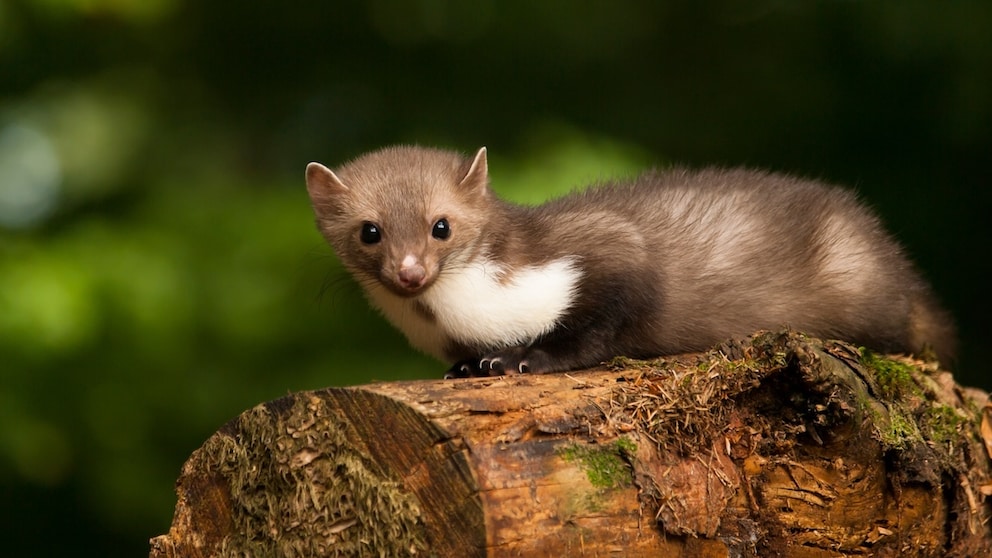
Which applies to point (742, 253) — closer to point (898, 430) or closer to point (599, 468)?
point (898, 430)

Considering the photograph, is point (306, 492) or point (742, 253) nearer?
point (306, 492)

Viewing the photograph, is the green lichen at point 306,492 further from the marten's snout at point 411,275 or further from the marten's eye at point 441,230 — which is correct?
the marten's eye at point 441,230

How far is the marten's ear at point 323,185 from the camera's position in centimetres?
483

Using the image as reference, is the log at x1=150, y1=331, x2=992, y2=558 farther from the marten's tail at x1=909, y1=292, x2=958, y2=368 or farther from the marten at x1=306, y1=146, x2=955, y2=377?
the marten's tail at x1=909, y1=292, x2=958, y2=368

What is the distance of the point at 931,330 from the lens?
575 centimetres

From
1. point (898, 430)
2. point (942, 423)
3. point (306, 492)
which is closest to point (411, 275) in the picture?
point (306, 492)

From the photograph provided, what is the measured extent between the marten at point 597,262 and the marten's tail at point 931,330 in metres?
0.15

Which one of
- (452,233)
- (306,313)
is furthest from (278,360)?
(452,233)

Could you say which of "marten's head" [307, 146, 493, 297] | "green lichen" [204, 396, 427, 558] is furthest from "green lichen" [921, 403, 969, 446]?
"green lichen" [204, 396, 427, 558]

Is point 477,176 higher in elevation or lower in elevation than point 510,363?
higher

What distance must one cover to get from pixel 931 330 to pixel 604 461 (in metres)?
2.83

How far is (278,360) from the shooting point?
6859 millimetres

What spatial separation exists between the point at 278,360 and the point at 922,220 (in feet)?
14.4

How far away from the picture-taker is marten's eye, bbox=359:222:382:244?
4676 mm
